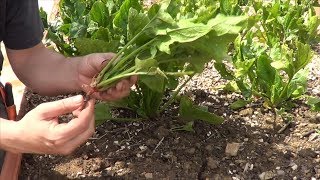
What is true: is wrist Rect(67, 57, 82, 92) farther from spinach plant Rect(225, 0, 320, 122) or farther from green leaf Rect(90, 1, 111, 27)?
spinach plant Rect(225, 0, 320, 122)

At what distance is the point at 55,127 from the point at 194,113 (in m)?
0.62

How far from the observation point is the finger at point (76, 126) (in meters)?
1.24

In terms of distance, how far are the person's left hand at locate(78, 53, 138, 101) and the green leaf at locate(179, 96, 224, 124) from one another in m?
0.29

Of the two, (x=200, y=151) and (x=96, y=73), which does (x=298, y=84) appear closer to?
(x=200, y=151)

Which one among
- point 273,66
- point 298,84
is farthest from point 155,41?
point 298,84

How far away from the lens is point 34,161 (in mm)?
1812

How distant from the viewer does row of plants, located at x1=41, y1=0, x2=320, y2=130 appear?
1.33m

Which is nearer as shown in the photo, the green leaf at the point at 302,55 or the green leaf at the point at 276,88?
the green leaf at the point at 302,55

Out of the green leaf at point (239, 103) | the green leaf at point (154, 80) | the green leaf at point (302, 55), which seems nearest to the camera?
the green leaf at point (154, 80)

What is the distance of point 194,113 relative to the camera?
Answer: 177 centimetres

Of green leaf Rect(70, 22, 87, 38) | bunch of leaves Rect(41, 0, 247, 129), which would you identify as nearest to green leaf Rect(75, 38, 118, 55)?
bunch of leaves Rect(41, 0, 247, 129)

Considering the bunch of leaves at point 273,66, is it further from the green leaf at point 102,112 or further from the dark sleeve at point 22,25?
the dark sleeve at point 22,25

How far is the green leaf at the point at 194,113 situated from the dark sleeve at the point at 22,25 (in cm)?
48

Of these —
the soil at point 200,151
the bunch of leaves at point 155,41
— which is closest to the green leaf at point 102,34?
the bunch of leaves at point 155,41
